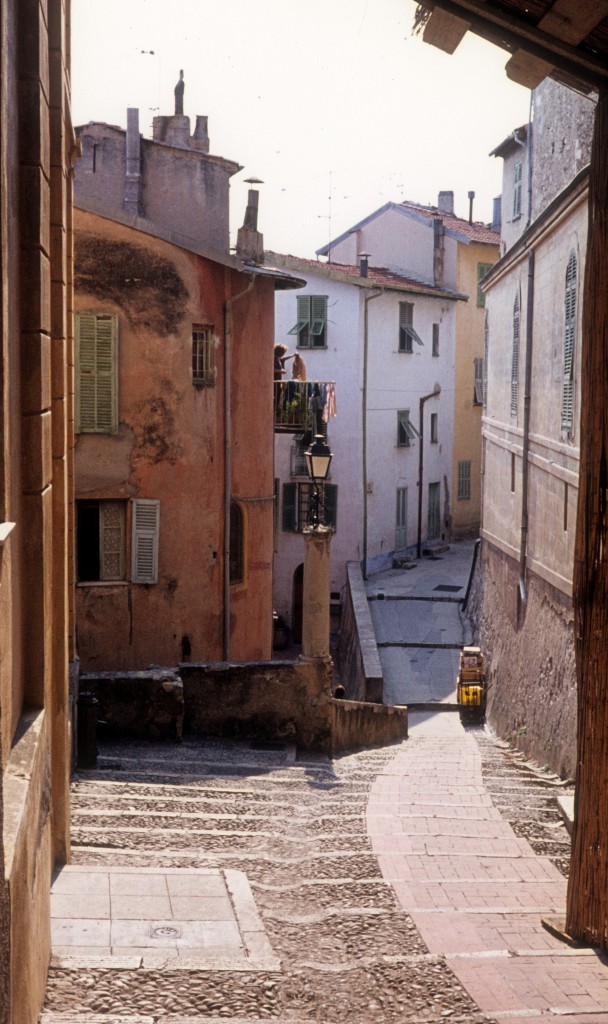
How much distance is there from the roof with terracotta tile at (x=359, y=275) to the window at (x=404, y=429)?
3565mm

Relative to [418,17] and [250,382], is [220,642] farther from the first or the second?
[418,17]

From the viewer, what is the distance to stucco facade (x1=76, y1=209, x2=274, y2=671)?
674 inches

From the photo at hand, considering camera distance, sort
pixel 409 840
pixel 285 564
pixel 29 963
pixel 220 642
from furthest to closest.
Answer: pixel 285 564, pixel 220 642, pixel 409 840, pixel 29 963

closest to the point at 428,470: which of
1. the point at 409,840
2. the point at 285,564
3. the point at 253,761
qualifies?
the point at 285,564

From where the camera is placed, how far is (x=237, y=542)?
64.1ft

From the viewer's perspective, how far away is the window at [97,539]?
17422 mm

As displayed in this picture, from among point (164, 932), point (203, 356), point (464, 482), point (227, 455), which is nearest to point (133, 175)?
point (203, 356)

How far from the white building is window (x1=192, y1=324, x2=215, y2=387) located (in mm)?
11719

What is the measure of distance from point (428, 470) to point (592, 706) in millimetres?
30141

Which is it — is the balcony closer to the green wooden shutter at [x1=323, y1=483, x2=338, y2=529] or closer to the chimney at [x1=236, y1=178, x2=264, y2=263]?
the chimney at [x1=236, y1=178, x2=264, y2=263]

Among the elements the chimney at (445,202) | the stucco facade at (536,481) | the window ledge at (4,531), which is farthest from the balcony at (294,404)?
the chimney at (445,202)

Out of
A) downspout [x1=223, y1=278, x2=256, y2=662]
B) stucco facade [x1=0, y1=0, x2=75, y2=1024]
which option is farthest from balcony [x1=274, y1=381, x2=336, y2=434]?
stucco facade [x1=0, y1=0, x2=75, y2=1024]

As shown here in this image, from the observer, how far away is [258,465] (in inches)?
776

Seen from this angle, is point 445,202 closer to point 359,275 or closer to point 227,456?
point 359,275
